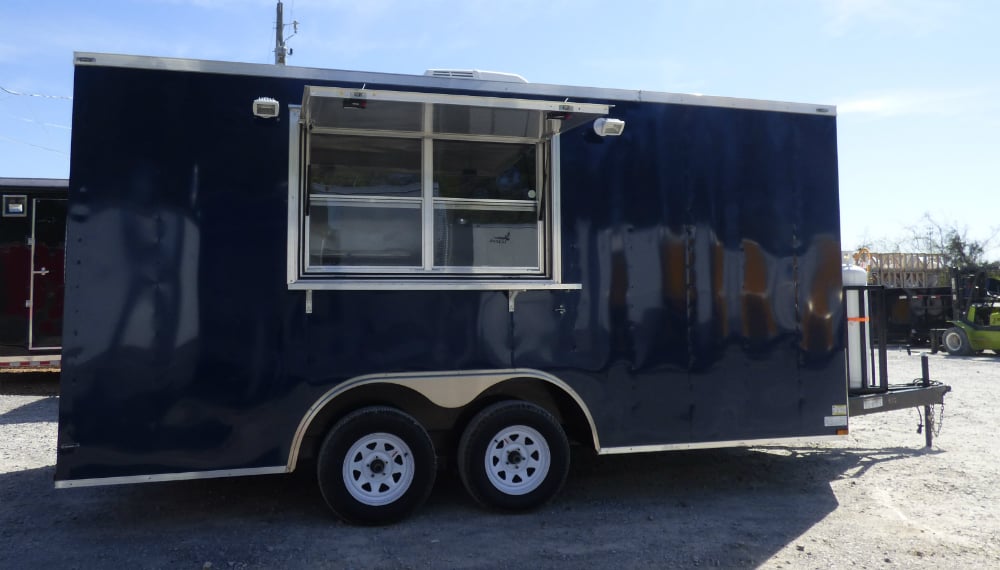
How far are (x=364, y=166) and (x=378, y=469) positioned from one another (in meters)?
2.04

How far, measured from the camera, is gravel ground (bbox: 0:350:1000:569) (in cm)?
436

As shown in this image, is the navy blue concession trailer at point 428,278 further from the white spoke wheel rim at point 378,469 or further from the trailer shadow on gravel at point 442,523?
the trailer shadow on gravel at point 442,523

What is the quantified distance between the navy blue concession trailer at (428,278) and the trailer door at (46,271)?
6.74 meters

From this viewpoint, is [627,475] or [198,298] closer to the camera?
[198,298]

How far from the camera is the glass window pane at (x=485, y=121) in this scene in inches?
194

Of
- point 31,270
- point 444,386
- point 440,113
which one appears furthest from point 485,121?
point 31,270

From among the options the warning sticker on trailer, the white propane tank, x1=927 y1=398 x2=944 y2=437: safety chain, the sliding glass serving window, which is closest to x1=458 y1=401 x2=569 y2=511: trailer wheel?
the sliding glass serving window

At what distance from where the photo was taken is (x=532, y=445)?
5.20m

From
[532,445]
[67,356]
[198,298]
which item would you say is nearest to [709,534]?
[532,445]

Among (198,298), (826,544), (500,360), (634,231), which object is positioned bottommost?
(826,544)

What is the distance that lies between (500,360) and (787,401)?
2251mm

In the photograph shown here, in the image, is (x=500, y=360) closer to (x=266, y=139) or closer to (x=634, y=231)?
(x=634, y=231)

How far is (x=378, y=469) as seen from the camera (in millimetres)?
4926

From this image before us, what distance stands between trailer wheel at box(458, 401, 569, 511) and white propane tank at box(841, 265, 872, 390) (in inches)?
112
